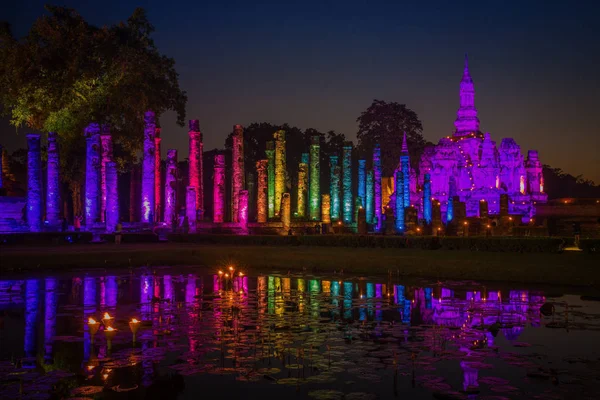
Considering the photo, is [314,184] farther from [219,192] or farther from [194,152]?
[194,152]

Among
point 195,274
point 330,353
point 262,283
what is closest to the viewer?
point 330,353

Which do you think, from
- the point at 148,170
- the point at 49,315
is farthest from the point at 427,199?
the point at 49,315

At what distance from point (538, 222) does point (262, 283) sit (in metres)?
30.6

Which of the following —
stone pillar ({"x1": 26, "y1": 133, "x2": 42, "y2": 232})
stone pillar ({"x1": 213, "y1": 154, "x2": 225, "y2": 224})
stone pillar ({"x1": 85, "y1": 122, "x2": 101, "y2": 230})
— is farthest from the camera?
stone pillar ({"x1": 213, "y1": 154, "x2": 225, "y2": 224})

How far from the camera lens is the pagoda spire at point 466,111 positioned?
59000 millimetres

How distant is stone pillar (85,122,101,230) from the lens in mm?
42281

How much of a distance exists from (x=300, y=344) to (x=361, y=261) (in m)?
13.6

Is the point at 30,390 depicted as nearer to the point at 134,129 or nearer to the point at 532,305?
the point at 532,305

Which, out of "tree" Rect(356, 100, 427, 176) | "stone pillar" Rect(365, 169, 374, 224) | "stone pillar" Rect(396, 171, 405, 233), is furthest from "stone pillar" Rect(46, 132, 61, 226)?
"tree" Rect(356, 100, 427, 176)

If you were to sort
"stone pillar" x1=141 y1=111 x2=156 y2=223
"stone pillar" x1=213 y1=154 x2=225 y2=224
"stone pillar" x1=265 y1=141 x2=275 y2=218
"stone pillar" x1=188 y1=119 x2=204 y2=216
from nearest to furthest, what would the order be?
"stone pillar" x1=141 y1=111 x2=156 y2=223 < "stone pillar" x1=213 y1=154 x2=225 y2=224 < "stone pillar" x1=188 y1=119 x2=204 y2=216 < "stone pillar" x1=265 y1=141 x2=275 y2=218

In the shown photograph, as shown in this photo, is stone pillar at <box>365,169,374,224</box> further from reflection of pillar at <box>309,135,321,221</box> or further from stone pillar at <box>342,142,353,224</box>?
reflection of pillar at <box>309,135,321,221</box>

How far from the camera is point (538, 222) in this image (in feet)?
153

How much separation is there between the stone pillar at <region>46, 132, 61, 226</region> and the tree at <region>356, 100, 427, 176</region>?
43.5 metres

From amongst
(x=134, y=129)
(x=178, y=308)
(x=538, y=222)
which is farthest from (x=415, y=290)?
(x=134, y=129)
